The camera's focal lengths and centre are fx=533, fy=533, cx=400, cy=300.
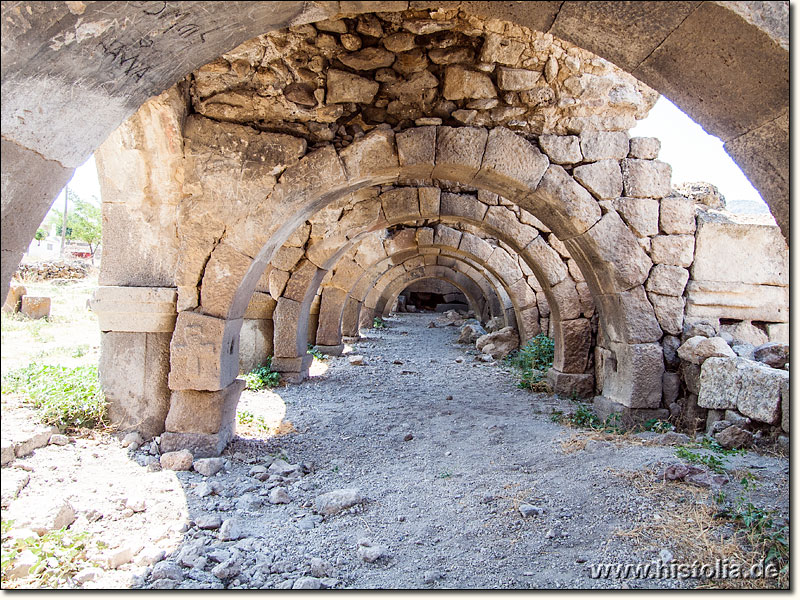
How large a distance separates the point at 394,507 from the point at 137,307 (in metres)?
2.41

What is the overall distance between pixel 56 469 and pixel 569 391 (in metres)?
5.28

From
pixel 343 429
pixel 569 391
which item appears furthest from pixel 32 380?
pixel 569 391

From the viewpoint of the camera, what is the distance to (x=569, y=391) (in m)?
6.51

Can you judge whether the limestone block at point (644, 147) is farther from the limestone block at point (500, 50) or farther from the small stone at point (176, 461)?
the small stone at point (176, 461)

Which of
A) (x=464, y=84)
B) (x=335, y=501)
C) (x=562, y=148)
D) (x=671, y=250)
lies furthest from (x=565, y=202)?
(x=335, y=501)

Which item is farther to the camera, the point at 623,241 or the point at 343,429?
the point at 343,429

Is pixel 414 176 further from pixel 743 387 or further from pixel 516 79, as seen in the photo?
pixel 743 387

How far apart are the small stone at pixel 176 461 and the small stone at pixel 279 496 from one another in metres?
0.72

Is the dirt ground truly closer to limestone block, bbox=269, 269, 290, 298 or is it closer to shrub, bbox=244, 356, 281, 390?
shrub, bbox=244, 356, 281, 390

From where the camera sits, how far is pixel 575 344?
654cm

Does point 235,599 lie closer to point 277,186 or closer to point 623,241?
point 277,186

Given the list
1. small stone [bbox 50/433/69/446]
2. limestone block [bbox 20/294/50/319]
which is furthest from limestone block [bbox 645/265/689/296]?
limestone block [bbox 20/294/50/319]

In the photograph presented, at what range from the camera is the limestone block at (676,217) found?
4.92m

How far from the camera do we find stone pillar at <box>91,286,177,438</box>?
402 cm
